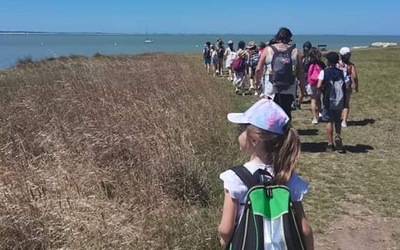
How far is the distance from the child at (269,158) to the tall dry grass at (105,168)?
1.89 m

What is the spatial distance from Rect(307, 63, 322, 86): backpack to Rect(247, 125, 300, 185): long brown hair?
29.4ft

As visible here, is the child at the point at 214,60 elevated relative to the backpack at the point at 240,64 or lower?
lower

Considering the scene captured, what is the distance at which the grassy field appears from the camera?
4.59 meters

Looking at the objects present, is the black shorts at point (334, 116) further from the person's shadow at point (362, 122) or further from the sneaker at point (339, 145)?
the person's shadow at point (362, 122)

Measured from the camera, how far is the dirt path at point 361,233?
5074mm

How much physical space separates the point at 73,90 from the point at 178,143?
274 cm

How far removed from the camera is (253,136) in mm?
2742

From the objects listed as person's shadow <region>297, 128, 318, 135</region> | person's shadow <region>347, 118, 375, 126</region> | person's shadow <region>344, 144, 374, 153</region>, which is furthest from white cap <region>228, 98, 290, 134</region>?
person's shadow <region>347, 118, 375, 126</region>

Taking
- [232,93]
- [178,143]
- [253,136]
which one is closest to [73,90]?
[178,143]

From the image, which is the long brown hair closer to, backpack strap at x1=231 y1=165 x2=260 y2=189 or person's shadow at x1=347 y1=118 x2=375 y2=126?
backpack strap at x1=231 y1=165 x2=260 y2=189

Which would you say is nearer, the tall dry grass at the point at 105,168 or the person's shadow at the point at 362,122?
the tall dry grass at the point at 105,168

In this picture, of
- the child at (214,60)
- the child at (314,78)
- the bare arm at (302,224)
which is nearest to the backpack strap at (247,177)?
the bare arm at (302,224)

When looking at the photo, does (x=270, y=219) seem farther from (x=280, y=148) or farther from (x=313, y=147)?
(x=313, y=147)

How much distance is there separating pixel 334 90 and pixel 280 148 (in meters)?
6.19
